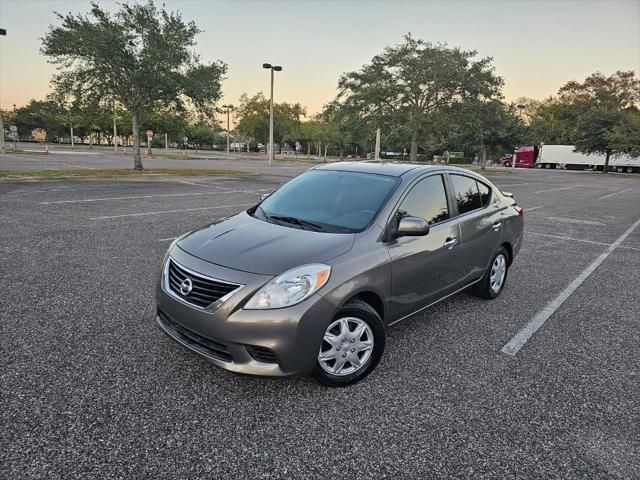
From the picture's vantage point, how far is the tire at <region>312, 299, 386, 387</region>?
2.94 m

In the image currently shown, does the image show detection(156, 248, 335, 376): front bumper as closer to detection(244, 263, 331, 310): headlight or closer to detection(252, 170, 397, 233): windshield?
detection(244, 263, 331, 310): headlight

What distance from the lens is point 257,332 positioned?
8.68 feet

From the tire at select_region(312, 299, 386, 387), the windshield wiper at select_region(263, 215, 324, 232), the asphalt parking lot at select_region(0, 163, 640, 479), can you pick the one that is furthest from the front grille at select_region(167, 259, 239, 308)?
the windshield wiper at select_region(263, 215, 324, 232)

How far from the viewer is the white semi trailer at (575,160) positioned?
5344 cm

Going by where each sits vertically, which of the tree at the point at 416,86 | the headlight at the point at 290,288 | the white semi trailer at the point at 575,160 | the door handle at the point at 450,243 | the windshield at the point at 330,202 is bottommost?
the headlight at the point at 290,288

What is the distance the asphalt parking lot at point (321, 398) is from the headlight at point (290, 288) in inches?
28.2

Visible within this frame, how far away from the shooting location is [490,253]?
4.72 m

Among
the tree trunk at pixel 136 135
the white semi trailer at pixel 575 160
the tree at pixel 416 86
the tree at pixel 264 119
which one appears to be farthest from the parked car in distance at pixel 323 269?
the tree at pixel 264 119

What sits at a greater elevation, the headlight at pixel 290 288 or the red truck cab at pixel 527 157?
the red truck cab at pixel 527 157

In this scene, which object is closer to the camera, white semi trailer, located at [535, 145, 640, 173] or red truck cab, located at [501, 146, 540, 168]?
white semi trailer, located at [535, 145, 640, 173]

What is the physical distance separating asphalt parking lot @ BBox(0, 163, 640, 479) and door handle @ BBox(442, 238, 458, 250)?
83cm

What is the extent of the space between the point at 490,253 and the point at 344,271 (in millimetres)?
2513

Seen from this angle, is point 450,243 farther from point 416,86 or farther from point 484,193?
point 416,86

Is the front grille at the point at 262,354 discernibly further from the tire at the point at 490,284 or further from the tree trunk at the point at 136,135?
the tree trunk at the point at 136,135
